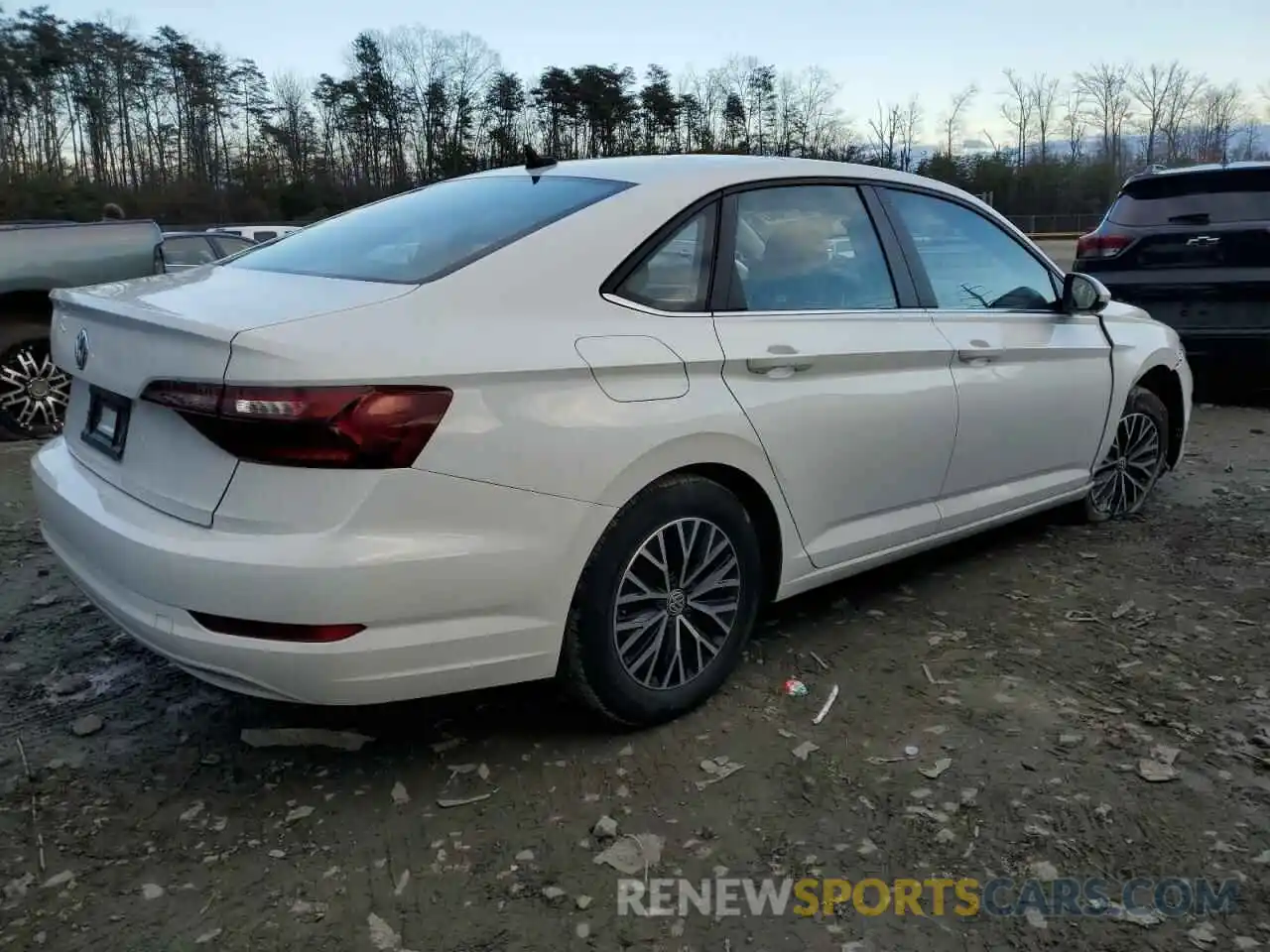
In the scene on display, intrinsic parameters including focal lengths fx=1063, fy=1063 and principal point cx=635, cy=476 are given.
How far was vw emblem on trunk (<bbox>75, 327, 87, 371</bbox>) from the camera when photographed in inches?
116

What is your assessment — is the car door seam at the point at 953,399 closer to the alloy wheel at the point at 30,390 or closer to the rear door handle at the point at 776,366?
the rear door handle at the point at 776,366

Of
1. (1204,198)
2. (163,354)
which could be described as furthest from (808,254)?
(1204,198)

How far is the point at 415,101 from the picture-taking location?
60.7 metres

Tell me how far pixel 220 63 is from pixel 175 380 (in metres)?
62.1

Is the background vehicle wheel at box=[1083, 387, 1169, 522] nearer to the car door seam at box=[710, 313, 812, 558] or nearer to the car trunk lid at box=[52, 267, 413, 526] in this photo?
the car door seam at box=[710, 313, 812, 558]

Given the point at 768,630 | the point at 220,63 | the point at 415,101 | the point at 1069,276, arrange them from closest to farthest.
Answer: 1. the point at 768,630
2. the point at 1069,276
3. the point at 220,63
4. the point at 415,101

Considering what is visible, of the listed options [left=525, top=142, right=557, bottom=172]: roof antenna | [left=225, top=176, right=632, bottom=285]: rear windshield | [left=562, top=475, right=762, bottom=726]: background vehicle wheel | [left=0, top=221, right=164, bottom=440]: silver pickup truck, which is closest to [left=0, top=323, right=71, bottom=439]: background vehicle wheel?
[left=0, top=221, right=164, bottom=440]: silver pickup truck

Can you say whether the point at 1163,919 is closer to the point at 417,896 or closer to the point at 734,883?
the point at 734,883

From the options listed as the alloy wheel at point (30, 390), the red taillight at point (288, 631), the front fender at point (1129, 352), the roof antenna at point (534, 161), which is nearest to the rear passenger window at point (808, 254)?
the roof antenna at point (534, 161)

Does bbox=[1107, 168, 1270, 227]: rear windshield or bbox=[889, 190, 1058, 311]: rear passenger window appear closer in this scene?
bbox=[889, 190, 1058, 311]: rear passenger window

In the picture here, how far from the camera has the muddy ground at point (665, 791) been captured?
7.71ft

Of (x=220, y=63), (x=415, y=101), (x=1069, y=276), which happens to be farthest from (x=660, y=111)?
(x=1069, y=276)

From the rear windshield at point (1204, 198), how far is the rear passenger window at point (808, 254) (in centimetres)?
512

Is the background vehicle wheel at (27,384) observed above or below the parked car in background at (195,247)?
below
